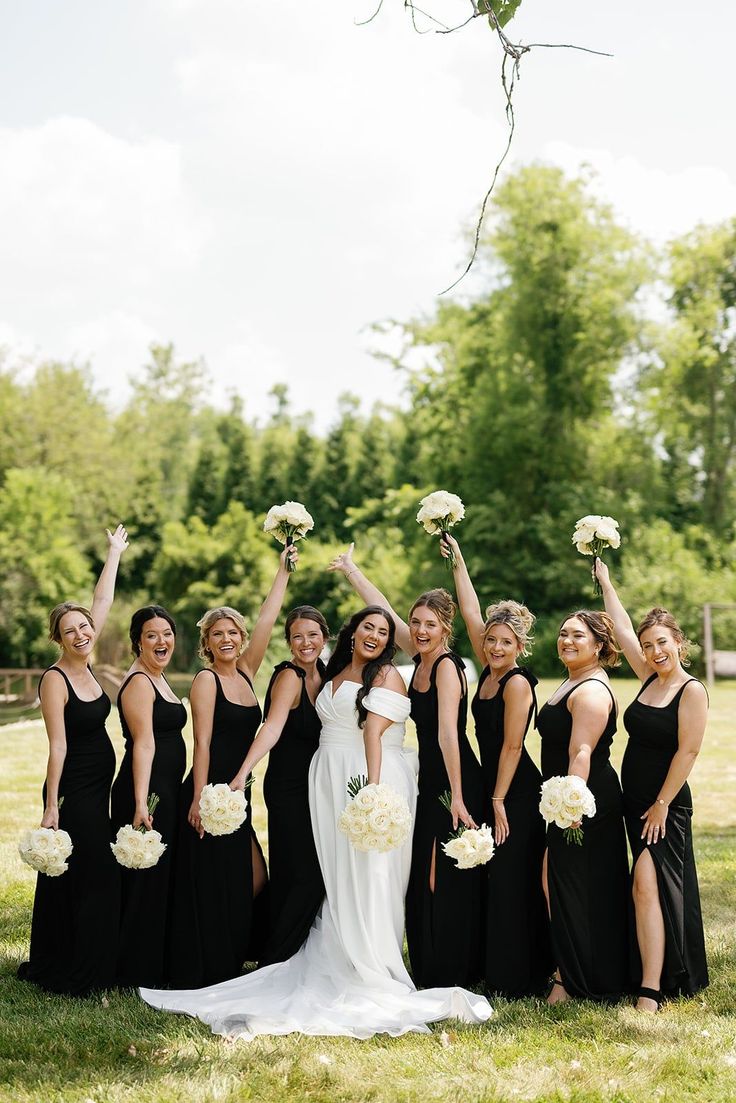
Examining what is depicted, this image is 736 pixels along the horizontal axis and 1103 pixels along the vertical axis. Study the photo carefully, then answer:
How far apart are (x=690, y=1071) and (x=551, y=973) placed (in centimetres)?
126

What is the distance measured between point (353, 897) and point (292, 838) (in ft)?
1.66

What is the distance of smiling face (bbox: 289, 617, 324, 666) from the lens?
256 inches

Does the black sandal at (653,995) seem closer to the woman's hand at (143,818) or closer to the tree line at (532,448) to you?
the woman's hand at (143,818)

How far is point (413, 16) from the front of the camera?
4.97m

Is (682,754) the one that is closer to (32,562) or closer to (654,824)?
(654,824)

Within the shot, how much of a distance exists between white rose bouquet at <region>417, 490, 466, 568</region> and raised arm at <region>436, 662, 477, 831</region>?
1046 mm

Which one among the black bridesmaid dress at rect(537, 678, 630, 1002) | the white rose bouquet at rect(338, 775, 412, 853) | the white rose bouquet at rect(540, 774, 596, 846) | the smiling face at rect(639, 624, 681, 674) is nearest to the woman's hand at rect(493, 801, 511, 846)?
the black bridesmaid dress at rect(537, 678, 630, 1002)

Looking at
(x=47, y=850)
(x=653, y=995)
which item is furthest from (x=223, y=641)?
(x=653, y=995)

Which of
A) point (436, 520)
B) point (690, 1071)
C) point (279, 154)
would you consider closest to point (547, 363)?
point (279, 154)

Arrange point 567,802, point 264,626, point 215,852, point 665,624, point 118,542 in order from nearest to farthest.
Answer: point 567,802 < point 665,624 < point 215,852 < point 264,626 < point 118,542

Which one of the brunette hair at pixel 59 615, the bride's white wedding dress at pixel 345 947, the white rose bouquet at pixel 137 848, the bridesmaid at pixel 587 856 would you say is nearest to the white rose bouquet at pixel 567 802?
the bridesmaid at pixel 587 856

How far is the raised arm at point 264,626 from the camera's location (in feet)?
21.9

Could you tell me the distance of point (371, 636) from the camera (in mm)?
6324

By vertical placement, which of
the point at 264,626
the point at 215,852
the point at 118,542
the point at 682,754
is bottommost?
the point at 215,852
